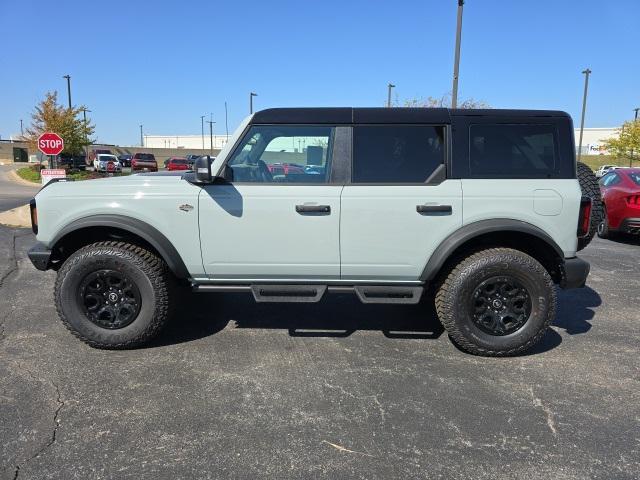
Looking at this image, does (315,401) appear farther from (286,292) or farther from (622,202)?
(622,202)

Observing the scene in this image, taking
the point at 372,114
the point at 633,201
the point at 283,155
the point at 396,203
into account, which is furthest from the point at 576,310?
the point at 633,201

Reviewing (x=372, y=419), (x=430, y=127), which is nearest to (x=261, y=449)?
(x=372, y=419)

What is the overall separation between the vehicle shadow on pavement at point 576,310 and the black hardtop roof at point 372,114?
208 cm

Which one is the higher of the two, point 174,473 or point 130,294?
point 130,294

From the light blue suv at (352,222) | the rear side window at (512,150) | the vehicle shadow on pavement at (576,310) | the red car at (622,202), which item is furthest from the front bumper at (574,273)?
the red car at (622,202)

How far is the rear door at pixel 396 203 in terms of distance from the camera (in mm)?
3854

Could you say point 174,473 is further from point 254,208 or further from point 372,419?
point 254,208

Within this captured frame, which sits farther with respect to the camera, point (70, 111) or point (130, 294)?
point (70, 111)

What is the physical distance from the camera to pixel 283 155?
4.09 m

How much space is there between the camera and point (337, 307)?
523 cm

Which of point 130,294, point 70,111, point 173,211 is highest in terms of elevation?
point 70,111

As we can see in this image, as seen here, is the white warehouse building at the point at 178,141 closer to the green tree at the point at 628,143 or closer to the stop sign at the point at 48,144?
the green tree at the point at 628,143

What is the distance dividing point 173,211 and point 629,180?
8627 millimetres

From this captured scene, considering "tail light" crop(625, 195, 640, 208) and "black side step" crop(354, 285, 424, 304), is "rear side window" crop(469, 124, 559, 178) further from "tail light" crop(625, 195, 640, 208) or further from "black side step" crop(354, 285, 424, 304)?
"tail light" crop(625, 195, 640, 208)
